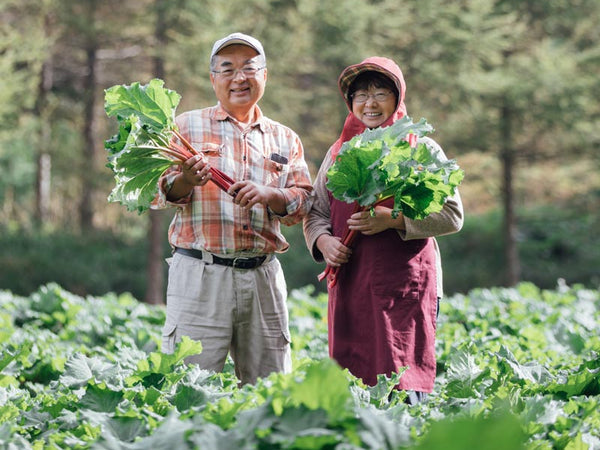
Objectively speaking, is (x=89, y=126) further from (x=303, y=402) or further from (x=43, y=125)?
(x=303, y=402)

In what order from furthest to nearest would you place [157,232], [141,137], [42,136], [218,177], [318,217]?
[42,136], [157,232], [318,217], [218,177], [141,137]

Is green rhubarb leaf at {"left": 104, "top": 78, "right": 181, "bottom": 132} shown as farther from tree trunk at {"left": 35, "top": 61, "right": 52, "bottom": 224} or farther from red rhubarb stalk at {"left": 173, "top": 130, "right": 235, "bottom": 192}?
tree trunk at {"left": 35, "top": 61, "right": 52, "bottom": 224}

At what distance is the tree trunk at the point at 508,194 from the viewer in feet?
53.2

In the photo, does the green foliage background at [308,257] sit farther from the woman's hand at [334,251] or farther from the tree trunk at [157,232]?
the woman's hand at [334,251]

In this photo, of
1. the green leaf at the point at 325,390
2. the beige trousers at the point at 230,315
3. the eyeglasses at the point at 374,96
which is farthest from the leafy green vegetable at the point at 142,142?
the green leaf at the point at 325,390

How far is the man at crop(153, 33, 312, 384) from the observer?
3771mm

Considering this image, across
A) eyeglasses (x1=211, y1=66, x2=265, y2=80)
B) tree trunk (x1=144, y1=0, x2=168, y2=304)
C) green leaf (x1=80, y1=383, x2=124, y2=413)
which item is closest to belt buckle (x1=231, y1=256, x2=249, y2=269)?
eyeglasses (x1=211, y1=66, x2=265, y2=80)

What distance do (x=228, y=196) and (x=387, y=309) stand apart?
924 millimetres

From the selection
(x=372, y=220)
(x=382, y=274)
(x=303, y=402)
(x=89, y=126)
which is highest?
(x=89, y=126)

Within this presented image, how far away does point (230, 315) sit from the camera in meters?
3.79

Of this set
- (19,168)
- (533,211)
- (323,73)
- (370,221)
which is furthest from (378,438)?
(19,168)

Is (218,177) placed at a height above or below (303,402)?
above

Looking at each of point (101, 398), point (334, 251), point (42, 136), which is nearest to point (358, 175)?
point (334, 251)

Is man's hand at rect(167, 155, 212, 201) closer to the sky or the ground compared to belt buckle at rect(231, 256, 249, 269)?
closer to the sky
